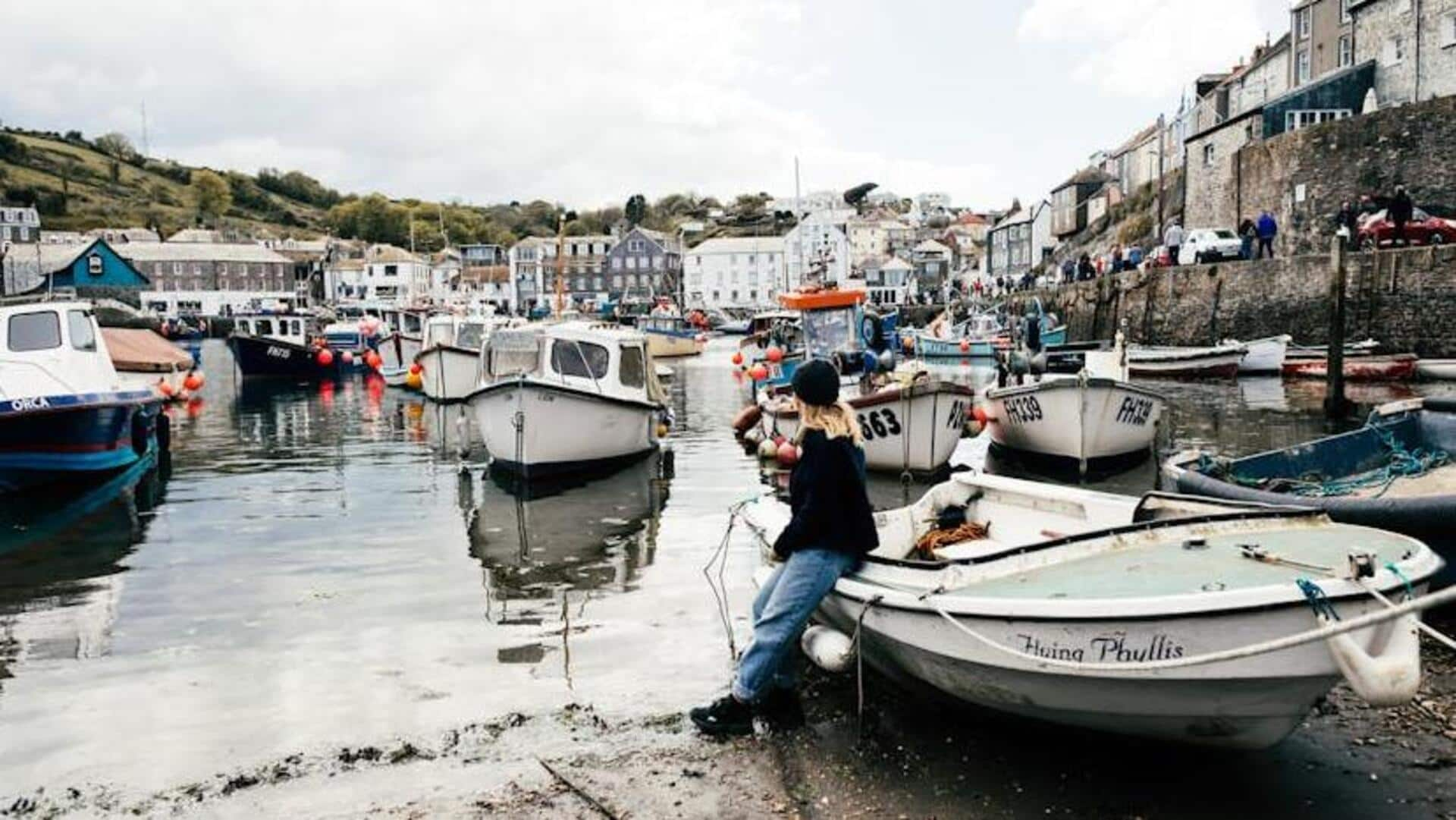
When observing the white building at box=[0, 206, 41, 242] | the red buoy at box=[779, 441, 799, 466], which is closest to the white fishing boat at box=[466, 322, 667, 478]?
the red buoy at box=[779, 441, 799, 466]

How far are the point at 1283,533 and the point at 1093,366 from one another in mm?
14767

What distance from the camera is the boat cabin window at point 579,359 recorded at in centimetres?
1766

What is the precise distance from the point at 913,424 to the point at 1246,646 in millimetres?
11561

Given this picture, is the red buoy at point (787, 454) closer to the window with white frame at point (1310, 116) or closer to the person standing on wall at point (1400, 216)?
the person standing on wall at point (1400, 216)

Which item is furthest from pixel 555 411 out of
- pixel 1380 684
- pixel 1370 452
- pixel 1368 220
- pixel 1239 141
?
pixel 1239 141

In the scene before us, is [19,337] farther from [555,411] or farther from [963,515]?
[963,515]

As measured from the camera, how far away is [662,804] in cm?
559

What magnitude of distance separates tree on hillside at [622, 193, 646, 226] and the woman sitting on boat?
541 ft

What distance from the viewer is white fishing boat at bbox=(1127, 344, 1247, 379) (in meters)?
32.6

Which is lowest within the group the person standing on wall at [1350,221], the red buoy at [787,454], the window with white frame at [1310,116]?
the red buoy at [787,454]

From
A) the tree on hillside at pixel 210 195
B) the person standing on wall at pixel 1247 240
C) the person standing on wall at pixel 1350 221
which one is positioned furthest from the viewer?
the tree on hillside at pixel 210 195

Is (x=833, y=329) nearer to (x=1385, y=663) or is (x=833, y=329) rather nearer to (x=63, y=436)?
(x=63, y=436)

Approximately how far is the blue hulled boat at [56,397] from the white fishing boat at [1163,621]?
45.2ft

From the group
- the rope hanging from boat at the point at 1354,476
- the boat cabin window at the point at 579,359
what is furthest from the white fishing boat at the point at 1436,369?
the boat cabin window at the point at 579,359
